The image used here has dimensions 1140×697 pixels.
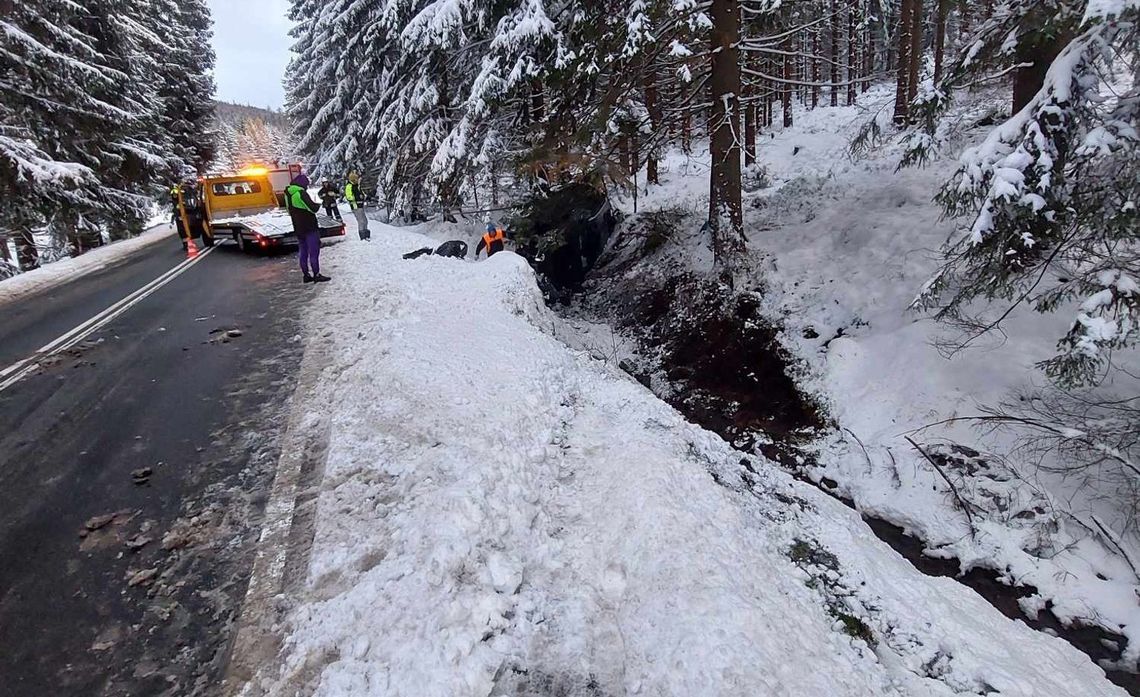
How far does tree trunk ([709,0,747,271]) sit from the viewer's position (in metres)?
10.0

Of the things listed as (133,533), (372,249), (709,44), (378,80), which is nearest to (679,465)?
(133,533)

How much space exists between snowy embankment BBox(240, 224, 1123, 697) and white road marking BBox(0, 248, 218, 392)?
12.9 feet

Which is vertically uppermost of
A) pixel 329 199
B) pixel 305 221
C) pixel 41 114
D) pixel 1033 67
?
pixel 41 114

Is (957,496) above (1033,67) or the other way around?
the other way around

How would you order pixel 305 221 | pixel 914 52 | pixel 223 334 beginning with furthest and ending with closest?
pixel 914 52 < pixel 305 221 < pixel 223 334

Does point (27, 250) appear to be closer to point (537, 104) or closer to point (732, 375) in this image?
point (537, 104)

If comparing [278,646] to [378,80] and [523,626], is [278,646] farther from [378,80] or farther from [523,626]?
[378,80]

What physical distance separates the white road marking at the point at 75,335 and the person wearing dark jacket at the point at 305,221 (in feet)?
9.49

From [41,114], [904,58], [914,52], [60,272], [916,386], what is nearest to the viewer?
[916,386]

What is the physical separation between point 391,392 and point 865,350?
7.31 meters

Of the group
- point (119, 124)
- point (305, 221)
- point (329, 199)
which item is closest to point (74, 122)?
point (119, 124)

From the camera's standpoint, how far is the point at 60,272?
579 inches

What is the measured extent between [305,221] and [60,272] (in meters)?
9.65

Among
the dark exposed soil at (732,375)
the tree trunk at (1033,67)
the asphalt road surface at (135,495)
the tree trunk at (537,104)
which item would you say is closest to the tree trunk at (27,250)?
the asphalt road surface at (135,495)
